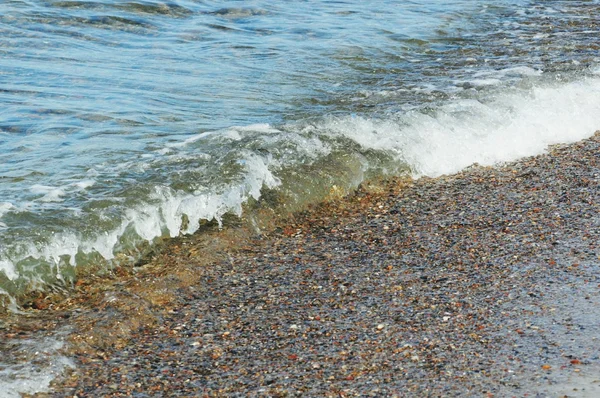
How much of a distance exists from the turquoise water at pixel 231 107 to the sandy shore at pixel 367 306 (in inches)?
18.1

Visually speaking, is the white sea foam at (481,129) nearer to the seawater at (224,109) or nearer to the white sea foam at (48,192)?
the seawater at (224,109)

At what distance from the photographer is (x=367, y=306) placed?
4641mm

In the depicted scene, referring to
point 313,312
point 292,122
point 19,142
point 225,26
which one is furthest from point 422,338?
point 225,26

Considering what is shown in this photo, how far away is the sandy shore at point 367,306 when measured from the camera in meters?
3.88

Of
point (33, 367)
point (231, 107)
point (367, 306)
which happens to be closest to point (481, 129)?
point (231, 107)

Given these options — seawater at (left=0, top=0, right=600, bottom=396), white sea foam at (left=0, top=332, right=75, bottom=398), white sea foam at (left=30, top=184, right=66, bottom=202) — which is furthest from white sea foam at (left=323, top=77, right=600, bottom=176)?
white sea foam at (left=0, top=332, right=75, bottom=398)

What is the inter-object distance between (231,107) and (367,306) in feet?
13.4

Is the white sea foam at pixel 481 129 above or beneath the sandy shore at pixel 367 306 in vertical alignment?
above

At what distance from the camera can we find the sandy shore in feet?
12.7

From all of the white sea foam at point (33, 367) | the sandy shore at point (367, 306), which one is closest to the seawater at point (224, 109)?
the white sea foam at point (33, 367)

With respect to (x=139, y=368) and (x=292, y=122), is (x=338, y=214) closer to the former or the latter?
(x=292, y=122)

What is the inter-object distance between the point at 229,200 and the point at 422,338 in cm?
227

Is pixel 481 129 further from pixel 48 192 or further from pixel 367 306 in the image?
pixel 48 192

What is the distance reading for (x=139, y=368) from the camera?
4.01 meters
